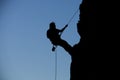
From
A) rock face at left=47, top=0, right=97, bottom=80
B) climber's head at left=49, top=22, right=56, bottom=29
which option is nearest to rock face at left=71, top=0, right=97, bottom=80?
rock face at left=47, top=0, right=97, bottom=80

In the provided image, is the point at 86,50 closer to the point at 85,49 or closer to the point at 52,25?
the point at 85,49

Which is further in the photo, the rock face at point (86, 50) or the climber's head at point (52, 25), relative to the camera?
the climber's head at point (52, 25)

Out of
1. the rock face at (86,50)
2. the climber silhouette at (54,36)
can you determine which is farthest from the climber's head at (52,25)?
the rock face at (86,50)

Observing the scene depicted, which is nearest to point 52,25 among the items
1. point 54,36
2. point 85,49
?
point 54,36

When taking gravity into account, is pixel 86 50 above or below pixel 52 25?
A: below

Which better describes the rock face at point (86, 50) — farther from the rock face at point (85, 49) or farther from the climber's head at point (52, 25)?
the climber's head at point (52, 25)

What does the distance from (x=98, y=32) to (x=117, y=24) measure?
90 centimetres

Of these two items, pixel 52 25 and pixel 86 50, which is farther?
pixel 52 25

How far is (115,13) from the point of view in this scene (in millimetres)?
14195

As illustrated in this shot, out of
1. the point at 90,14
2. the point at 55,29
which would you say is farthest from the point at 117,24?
the point at 55,29

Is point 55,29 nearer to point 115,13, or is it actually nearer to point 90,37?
point 90,37

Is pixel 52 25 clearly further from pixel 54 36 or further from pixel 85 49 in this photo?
pixel 85 49

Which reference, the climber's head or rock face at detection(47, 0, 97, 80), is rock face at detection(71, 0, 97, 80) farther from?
the climber's head

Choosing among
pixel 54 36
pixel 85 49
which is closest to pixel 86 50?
pixel 85 49
